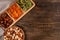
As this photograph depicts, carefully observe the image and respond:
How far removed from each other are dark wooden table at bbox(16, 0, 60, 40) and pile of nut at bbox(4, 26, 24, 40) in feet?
0.19

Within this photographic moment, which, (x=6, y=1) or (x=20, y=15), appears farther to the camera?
(x=20, y=15)

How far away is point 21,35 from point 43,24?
0.77 feet

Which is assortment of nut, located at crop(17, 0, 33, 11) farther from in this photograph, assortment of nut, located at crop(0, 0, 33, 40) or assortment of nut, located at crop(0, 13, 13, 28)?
assortment of nut, located at crop(0, 13, 13, 28)

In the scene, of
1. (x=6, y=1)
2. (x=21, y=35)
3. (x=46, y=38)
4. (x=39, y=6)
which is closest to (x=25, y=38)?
(x=21, y=35)

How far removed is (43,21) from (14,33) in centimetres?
29

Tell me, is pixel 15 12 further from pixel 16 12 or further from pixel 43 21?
pixel 43 21

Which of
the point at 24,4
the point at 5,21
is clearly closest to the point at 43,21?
the point at 24,4

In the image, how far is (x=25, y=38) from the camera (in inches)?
57.1

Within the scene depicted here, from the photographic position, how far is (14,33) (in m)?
1.43

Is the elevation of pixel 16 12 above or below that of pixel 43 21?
above

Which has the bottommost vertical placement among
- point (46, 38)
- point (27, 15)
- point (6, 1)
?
point (46, 38)

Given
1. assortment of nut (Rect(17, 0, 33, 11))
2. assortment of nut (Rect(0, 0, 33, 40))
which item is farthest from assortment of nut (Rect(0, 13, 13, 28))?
assortment of nut (Rect(17, 0, 33, 11))

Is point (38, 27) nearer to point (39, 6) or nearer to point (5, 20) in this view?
point (39, 6)

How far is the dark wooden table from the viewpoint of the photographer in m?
1.46
